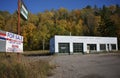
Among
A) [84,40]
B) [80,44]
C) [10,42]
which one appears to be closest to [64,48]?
[80,44]

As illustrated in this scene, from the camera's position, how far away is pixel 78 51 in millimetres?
53250

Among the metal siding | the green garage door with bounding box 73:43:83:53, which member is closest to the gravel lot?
the metal siding

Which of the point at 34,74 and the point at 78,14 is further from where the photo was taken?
the point at 78,14

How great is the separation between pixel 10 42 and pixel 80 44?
46324 mm

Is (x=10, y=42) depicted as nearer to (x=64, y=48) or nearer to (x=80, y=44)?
(x=64, y=48)

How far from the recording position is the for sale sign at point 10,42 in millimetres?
7902

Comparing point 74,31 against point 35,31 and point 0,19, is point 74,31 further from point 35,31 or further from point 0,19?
→ point 0,19

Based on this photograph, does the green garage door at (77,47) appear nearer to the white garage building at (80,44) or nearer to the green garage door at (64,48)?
the white garage building at (80,44)

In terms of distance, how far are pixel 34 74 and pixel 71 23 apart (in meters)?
94.6

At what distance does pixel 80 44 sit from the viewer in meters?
54.2

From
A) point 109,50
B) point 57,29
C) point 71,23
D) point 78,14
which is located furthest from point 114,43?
point 78,14

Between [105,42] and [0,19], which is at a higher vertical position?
[0,19]

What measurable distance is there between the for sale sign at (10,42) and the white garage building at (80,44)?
42.1 meters

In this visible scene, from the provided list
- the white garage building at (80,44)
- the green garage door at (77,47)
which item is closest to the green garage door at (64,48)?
the white garage building at (80,44)
